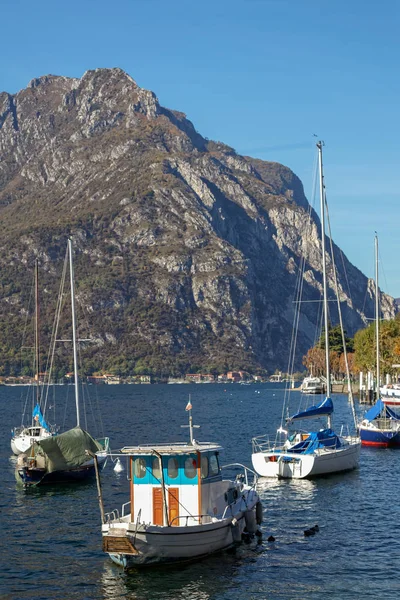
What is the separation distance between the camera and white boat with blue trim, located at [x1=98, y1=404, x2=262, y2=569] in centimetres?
3516

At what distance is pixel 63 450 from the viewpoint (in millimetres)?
58469

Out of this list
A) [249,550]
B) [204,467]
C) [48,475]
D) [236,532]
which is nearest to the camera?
[204,467]

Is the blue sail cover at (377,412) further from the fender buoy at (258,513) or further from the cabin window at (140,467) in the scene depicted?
the cabin window at (140,467)

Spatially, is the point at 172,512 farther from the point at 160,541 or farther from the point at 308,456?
the point at 308,456

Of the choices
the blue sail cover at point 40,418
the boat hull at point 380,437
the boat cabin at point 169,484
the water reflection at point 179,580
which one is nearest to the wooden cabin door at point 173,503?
the boat cabin at point 169,484

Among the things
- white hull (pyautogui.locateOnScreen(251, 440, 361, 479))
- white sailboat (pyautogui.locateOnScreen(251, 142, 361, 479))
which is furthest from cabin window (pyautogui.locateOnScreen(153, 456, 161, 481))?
white hull (pyautogui.locateOnScreen(251, 440, 361, 479))

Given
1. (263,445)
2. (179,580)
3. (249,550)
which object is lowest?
(179,580)

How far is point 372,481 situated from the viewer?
5962cm

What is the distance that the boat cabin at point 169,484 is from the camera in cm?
3741

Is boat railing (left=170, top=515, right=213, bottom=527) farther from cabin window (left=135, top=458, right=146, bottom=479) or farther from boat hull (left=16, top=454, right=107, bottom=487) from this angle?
boat hull (left=16, top=454, right=107, bottom=487)

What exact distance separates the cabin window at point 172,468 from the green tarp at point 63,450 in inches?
856

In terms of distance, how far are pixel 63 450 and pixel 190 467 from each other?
73.9 ft

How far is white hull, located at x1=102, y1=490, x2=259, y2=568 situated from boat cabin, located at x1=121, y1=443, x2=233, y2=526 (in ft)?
2.60

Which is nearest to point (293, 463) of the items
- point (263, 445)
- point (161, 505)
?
point (263, 445)
